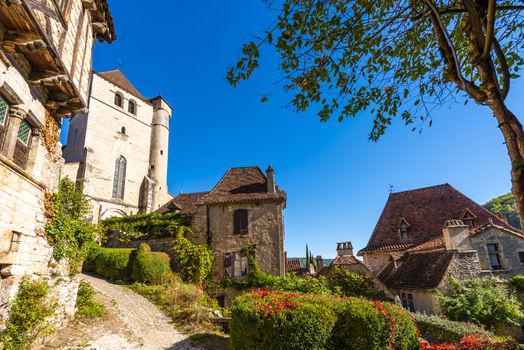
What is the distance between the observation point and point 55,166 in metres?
7.67

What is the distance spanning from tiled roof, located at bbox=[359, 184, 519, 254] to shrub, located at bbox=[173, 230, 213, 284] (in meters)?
10.9

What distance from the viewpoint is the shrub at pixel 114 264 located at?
608 inches

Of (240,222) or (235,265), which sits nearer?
(235,265)

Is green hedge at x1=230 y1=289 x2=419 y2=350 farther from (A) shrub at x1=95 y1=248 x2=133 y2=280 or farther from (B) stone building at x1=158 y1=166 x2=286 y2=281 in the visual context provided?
(A) shrub at x1=95 y1=248 x2=133 y2=280

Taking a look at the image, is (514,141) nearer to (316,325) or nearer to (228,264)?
(316,325)

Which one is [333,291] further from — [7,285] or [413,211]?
[7,285]

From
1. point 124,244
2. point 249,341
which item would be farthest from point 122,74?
point 249,341

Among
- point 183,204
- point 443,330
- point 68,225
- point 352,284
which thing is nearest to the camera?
point 68,225

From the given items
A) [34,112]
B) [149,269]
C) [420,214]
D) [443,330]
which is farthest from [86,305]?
[420,214]

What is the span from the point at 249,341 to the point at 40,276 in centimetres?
524

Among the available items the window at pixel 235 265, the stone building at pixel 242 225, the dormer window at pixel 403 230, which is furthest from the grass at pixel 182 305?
the dormer window at pixel 403 230

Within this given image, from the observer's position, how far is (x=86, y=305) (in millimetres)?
9383

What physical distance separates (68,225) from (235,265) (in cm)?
969

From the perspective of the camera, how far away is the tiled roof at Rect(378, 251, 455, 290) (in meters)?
13.8
